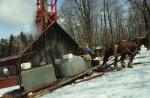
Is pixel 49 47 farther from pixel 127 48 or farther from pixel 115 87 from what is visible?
pixel 115 87

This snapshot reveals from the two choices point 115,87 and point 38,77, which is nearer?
point 115,87

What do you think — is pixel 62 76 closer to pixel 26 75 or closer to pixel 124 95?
pixel 26 75

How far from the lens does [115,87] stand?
13.3 m

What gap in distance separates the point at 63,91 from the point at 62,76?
8.02ft

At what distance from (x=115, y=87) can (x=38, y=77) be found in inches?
159

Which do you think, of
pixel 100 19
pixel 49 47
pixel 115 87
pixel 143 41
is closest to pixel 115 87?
pixel 115 87

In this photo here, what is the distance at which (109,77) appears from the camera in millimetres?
15742

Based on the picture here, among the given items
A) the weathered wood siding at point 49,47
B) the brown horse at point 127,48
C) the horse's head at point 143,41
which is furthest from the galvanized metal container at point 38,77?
the weathered wood siding at point 49,47

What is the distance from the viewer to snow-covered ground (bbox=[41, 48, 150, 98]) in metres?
12.1

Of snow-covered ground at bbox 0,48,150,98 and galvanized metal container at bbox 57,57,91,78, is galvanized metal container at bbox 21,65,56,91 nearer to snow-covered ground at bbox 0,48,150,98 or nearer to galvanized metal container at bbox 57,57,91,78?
galvanized metal container at bbox 57,57,91,78

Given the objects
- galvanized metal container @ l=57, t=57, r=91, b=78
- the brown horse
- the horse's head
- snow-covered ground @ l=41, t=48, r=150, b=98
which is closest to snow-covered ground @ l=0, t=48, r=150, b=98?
snow-covered ground @ l=41, t=48, r=150, b=98

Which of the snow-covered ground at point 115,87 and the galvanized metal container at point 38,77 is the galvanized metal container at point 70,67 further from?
the snow-covered ground at point 115,87

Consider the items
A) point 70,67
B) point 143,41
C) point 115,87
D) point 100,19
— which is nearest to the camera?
point 115,87

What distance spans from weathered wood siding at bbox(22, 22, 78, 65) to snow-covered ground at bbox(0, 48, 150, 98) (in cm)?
1182
